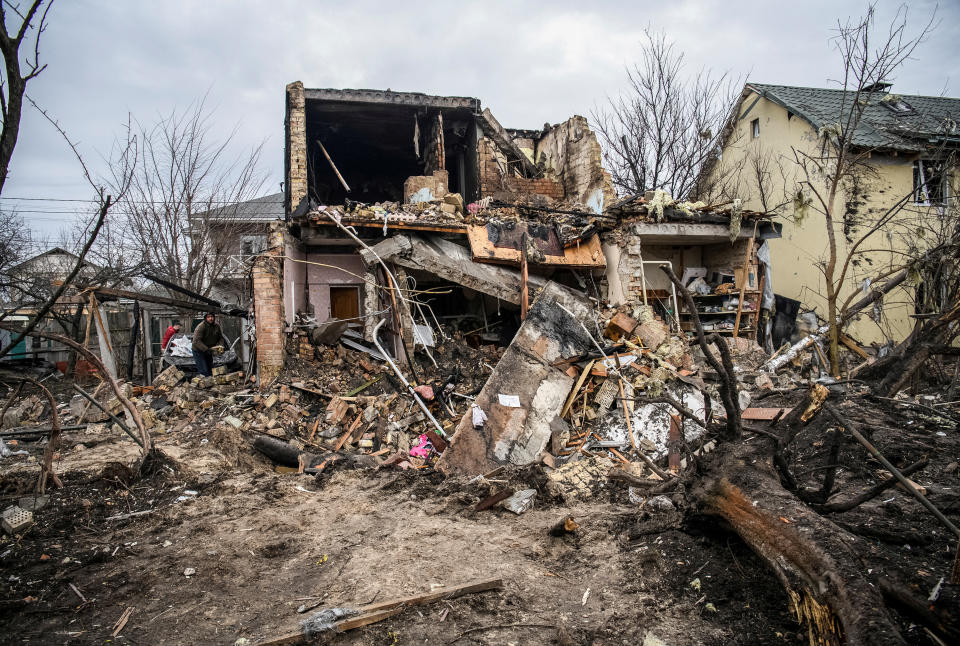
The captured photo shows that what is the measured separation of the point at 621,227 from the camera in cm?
998

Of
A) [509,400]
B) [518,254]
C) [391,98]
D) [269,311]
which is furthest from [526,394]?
[391,98]

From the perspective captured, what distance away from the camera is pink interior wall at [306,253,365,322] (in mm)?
10766

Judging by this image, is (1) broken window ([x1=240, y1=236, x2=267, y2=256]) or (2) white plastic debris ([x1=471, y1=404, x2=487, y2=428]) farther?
(1) broken window ([x1=240, y1=236, x2=267, y2=256])

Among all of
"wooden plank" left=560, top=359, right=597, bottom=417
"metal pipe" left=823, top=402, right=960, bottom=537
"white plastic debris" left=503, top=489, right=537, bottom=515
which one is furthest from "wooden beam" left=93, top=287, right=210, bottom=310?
"metal pipe" left=823, top=402, right=960, bottom=537

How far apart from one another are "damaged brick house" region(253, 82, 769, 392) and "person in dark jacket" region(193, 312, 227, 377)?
1726 mm

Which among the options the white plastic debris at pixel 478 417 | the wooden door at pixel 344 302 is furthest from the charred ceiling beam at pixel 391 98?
the white plastic debris at pixel 478 417

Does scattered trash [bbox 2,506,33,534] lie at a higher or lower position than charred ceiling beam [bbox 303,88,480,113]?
lower

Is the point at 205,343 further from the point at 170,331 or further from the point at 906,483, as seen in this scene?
the point at 906,483

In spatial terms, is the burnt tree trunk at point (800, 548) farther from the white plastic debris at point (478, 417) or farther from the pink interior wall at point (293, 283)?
the pink interior wall at point (293, 283)

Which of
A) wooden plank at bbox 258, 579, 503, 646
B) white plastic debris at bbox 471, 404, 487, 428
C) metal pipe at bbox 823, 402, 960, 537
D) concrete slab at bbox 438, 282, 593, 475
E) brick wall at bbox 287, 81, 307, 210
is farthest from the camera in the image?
brick wall at bbox 287, 81, 307, 210

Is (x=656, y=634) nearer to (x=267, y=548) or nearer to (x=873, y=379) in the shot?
(x=267, y=548)

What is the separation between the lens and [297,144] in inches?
415

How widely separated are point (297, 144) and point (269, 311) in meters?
3.98

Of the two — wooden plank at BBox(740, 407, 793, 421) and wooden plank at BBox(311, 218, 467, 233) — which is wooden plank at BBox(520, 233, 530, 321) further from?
wooden plank at BBox(740, 407, 793, 421)
